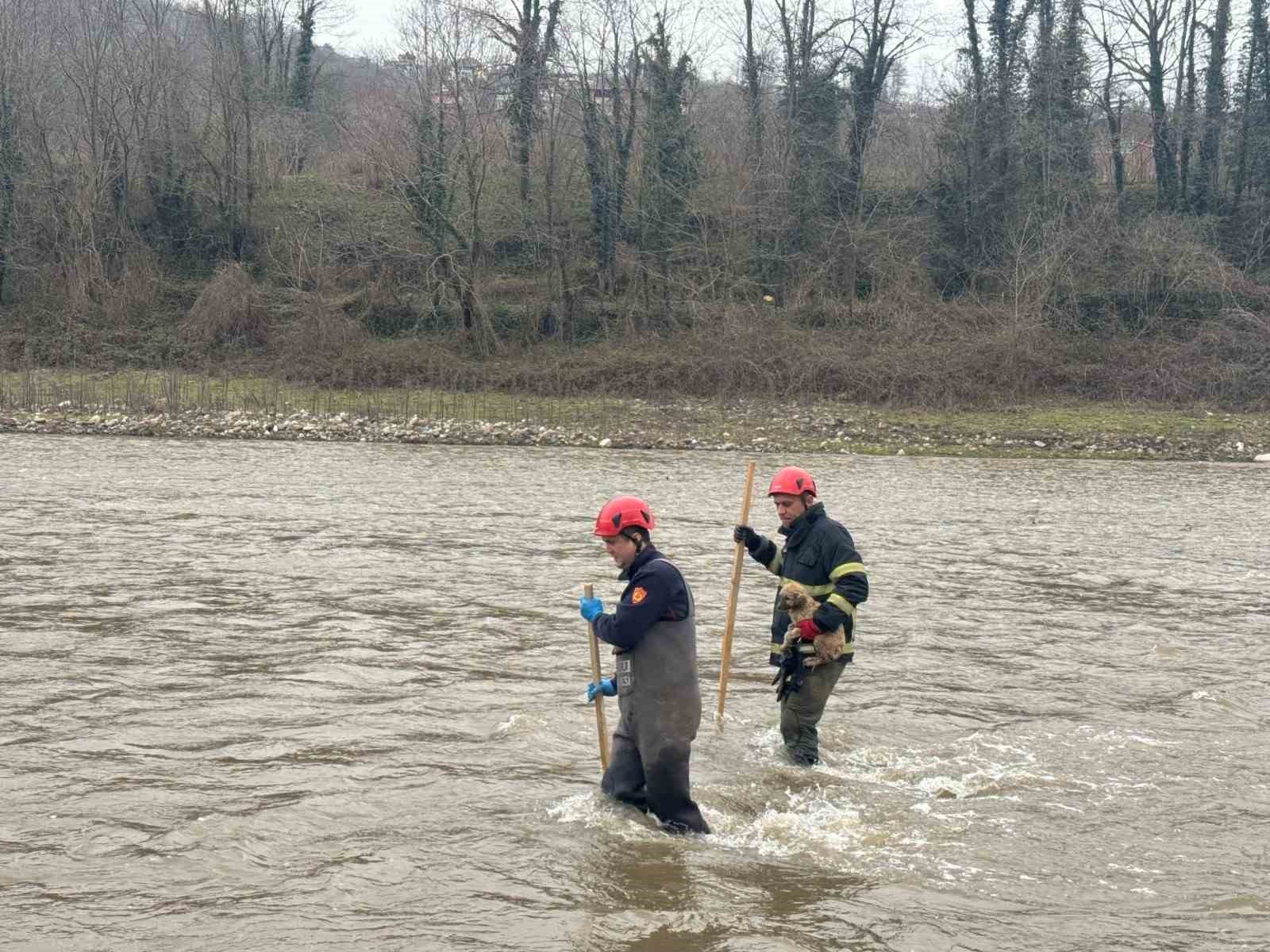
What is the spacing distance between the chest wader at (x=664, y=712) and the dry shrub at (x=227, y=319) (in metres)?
37.8

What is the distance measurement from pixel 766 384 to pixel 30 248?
2688cm

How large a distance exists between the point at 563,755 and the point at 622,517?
2760 millimetres

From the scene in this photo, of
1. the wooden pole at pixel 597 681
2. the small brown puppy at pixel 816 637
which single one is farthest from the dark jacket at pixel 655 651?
the small brown puppy at pixel 816 637

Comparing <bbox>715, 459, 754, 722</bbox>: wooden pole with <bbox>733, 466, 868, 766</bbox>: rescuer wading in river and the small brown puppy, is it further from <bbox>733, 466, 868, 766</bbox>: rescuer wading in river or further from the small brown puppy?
the small brown puppy

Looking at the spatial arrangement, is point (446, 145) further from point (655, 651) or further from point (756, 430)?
point (655, 651)

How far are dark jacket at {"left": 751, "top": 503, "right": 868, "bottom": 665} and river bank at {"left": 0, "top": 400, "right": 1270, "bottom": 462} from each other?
73.3ft

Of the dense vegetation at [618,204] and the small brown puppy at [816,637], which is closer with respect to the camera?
the small brown puppy at [816,637]

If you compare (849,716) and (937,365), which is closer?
(849,716)

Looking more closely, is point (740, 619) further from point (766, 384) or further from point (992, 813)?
point (766, 384)

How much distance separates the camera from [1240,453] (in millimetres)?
30938

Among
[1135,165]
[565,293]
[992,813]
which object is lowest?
[992,813]

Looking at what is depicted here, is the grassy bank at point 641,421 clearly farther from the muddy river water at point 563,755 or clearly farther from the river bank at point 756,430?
the muddy river water at point 563,755

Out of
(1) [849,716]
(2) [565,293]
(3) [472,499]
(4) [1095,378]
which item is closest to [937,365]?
(4) [1095,378]

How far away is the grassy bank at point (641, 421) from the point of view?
103 feet
